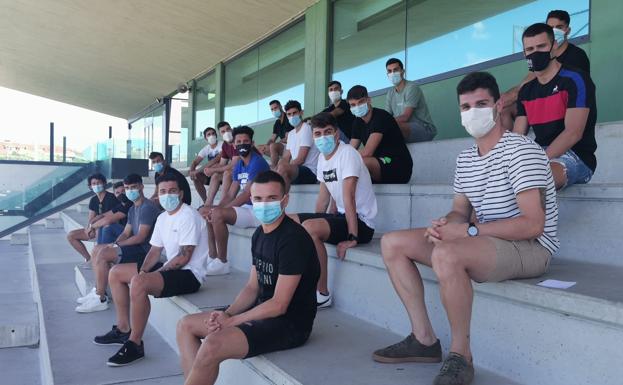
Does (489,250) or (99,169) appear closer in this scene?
(489,250)

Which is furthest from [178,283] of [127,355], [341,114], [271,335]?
[341,114]

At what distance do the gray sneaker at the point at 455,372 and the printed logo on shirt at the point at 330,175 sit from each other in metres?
1.88

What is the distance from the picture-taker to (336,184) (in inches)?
147

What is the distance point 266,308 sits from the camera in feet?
8.36

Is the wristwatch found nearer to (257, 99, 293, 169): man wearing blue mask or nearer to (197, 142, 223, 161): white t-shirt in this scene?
(257, 99, 293, 169): man wearing blue mask

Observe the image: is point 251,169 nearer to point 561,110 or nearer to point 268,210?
point 268,210

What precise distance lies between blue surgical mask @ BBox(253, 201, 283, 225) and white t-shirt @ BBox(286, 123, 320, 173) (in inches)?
110

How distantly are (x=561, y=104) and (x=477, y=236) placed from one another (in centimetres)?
122

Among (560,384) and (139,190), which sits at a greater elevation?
(139,190)

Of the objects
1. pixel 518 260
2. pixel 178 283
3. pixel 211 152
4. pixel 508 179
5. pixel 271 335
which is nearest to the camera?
pixel 518 260

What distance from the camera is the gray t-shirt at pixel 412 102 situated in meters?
5.14

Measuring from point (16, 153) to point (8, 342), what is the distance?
1640cm

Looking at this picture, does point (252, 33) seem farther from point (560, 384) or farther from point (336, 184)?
point (560, 384)

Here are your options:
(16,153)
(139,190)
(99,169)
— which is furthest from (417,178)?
(16,153)
